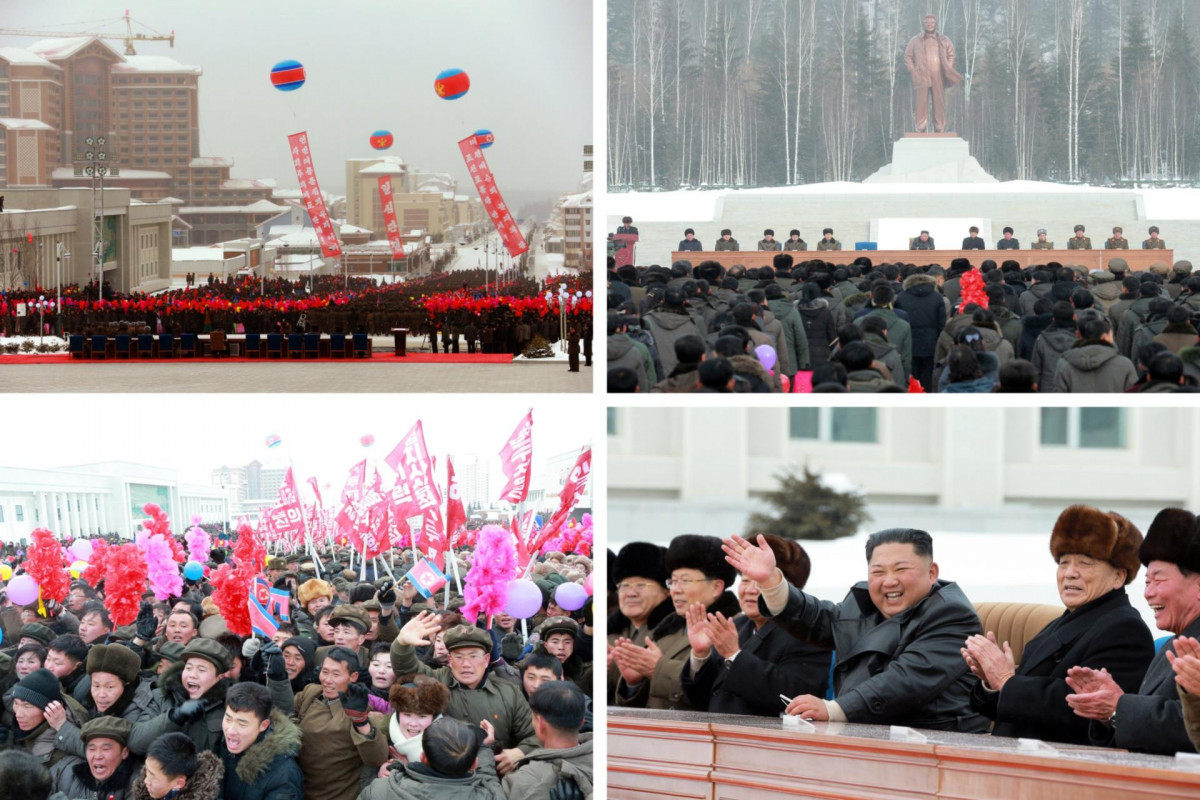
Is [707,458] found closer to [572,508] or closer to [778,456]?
[778,456]

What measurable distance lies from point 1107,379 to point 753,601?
201 cm

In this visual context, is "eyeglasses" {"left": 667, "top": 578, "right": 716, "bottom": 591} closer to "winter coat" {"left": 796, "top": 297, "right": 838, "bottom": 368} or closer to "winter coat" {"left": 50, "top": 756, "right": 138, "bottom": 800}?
"winter coat" {"left": 50, "top": 756, "right": 138, "bottom": 800}

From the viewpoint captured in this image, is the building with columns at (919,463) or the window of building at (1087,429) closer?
the building with columns at (919,463)

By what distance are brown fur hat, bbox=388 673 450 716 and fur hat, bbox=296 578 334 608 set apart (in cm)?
67

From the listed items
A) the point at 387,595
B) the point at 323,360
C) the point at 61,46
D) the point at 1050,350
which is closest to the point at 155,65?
the point at 61,46

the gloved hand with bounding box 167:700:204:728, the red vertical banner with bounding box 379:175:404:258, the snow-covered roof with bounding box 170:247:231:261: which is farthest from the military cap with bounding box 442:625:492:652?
the red vertical banner with bounding box 379:175:404:258

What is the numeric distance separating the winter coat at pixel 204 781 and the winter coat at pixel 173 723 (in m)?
0.10

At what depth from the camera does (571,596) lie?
6250mm

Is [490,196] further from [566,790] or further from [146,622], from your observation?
[566,790]

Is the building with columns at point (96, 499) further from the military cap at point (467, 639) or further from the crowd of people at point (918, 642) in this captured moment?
the crowd of people at point (918, 642)

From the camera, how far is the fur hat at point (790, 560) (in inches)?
201

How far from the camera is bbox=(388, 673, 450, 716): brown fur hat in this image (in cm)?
597

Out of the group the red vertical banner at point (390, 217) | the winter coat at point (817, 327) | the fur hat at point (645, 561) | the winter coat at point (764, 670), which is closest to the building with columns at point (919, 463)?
the winter coat at point (817, 327)

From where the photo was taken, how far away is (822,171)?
817 inches
